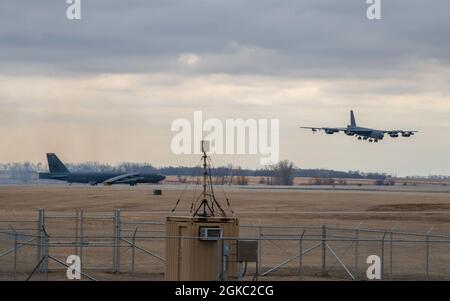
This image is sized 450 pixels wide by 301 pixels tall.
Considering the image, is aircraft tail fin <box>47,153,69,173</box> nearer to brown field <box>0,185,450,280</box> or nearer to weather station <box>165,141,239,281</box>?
brown field <box>0,185,450,280</box>

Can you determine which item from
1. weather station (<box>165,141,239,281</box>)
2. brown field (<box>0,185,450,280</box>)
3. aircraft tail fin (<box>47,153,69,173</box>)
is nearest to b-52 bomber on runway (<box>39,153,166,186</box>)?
aircraft tail fin (<box>47,153,69,173</box>)

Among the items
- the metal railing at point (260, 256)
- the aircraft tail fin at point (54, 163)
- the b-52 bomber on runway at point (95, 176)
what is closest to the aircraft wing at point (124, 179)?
the b-52 bomber on runway at point (95, 176)

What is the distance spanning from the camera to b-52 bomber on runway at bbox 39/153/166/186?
172 metres

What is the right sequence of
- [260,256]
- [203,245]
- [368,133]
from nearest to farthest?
[203,245], [260,256], [368,133]

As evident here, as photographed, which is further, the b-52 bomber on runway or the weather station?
the b-52 bomber on runway

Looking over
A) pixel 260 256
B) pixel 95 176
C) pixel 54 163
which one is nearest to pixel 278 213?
pixel 260 256

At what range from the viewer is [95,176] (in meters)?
183

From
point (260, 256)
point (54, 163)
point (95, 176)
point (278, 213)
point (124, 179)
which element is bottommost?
point (260, 256)

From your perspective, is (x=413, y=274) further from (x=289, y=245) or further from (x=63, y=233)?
(x=63, y=233)

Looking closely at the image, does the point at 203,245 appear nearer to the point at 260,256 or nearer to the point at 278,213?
the point at 260,256

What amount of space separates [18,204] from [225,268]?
7289 centimetres
